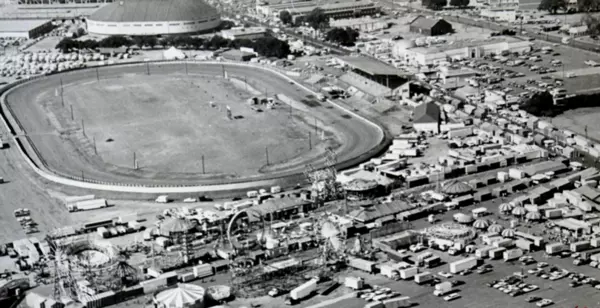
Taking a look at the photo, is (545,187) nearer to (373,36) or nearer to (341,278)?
(341,278)

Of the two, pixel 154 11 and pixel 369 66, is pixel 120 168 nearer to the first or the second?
pixel 369 66

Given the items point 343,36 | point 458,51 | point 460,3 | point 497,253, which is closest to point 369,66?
point 458,51

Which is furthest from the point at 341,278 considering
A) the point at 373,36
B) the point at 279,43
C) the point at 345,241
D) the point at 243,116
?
the point at 373,36

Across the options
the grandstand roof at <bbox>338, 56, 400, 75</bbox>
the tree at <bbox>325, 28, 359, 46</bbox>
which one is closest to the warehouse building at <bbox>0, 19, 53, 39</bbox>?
the tree at <bbox>325, 28, 359, 46</bbox>

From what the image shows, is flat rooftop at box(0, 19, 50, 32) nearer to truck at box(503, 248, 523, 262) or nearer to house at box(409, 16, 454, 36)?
house at box(409, 16, 454, 36)

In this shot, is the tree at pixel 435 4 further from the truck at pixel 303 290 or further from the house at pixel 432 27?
the truck at pixel 303 290

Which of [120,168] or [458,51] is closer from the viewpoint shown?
[120,168]

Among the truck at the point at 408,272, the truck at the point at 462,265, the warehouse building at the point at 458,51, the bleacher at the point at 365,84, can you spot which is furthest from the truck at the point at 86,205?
the warehouse building at the point at 458,51
